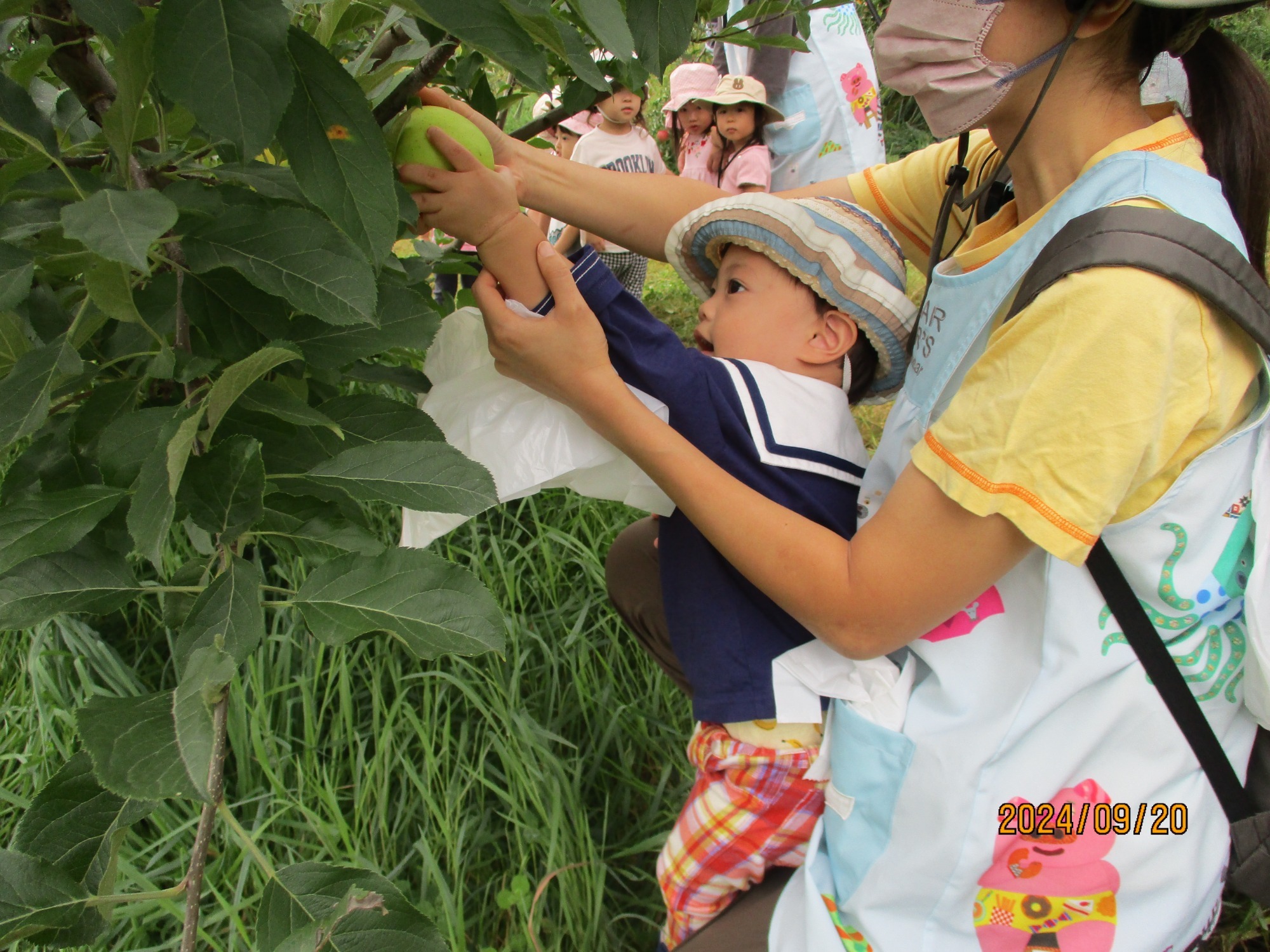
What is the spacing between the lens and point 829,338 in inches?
54.6

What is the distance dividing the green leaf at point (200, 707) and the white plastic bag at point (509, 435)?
2.05 feet

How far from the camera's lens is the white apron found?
11.9 feet

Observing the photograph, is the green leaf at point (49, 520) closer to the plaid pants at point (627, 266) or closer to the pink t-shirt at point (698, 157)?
the plaid pants at point (627, 266)

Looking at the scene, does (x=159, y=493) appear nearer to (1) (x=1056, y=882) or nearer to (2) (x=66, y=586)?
(2) (x=66, y=586)

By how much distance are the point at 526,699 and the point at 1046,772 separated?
3.92ft

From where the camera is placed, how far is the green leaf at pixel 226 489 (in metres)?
0.61

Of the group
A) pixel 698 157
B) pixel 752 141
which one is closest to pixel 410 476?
pixel 752 141

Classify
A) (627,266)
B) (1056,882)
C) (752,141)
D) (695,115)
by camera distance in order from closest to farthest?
(1056,882) < (752,141) < (627,266) < (695,115)

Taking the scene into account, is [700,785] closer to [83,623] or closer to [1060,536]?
[1060,536]

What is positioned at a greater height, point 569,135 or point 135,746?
point 135,746

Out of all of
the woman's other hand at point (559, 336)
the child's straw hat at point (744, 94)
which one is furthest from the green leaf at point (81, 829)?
the child's straw hat at point (744, 94)

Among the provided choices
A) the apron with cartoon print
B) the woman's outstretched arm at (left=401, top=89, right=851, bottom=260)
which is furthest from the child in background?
the apron with cartoon print

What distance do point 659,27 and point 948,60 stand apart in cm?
52
